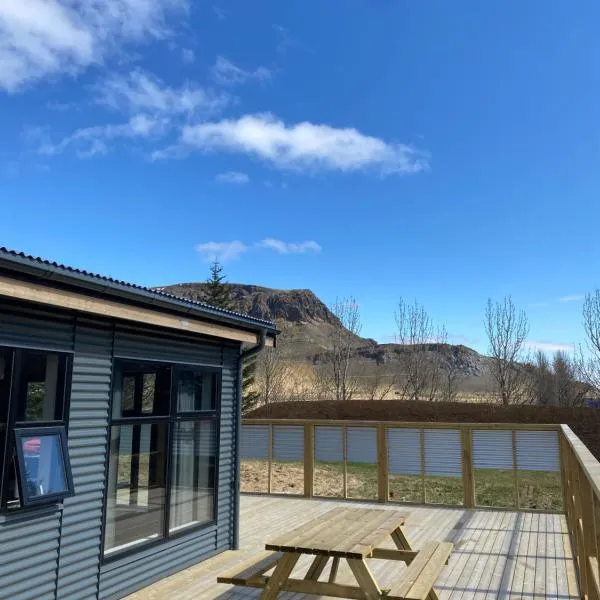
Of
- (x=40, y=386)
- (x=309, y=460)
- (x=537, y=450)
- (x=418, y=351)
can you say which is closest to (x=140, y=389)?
(x=40, y=386)

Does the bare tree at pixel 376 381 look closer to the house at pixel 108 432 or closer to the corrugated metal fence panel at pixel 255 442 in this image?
the corrugated metal fence panel at pixel 255 442

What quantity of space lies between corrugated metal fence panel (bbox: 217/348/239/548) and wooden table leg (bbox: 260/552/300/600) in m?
2.16

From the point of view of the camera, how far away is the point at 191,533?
481 cm

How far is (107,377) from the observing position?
12.8ft

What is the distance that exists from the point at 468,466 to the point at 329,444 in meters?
2.28

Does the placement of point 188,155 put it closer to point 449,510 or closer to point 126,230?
point 126,230

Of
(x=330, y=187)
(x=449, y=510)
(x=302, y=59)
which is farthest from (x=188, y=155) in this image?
(x=449, y=510)

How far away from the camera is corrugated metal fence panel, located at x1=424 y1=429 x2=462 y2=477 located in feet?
26.1

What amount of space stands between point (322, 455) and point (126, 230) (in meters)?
10.2

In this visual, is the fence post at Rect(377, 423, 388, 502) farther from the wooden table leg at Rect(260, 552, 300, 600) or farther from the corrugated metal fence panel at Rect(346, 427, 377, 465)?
the wooden table leg at Rect(260, 552, 300, 600)

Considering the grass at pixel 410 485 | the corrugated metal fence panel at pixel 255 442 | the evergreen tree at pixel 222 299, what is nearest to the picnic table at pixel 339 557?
the corrugated metal fence panel at pixel 255 442

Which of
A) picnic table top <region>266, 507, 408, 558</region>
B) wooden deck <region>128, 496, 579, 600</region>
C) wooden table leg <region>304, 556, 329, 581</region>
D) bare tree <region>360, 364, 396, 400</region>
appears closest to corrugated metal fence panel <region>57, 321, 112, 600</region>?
wooden deck <region>128, 496, 579, 600</region>

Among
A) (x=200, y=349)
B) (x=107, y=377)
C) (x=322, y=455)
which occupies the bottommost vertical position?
(x=322, y=455)

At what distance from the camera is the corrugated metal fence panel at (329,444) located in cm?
869
